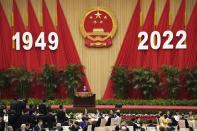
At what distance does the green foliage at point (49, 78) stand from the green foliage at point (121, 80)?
3.13 meters

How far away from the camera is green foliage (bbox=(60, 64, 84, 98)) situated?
20.0 metres

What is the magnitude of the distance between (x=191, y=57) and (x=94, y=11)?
591 cm

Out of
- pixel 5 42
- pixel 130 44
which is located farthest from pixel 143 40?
pixel 5 42

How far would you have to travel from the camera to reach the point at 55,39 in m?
21.1

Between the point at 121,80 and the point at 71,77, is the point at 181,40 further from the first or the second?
the point at 71,77

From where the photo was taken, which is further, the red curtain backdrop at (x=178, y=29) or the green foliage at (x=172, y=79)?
the red curtain backdrop at (x=178, y=29)

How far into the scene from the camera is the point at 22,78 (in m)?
20.1

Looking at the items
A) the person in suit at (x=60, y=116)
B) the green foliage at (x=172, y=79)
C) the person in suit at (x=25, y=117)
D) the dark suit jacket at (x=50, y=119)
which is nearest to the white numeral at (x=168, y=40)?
the green foliage at (x=172, y=79)

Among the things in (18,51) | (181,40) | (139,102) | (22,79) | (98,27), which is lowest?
(139,102)

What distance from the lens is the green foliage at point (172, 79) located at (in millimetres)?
19188

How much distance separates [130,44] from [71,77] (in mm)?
3756

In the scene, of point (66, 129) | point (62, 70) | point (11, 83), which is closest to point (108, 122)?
point (66, 129)

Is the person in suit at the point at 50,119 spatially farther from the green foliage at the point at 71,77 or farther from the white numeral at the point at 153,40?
the white numeral at the point at 153,40

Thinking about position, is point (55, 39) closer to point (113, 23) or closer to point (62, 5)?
point (62, 5)
